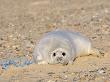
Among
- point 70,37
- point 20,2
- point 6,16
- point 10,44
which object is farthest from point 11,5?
point 70,37

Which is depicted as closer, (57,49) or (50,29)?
(57,49)

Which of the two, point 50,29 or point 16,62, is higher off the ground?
point 50,29

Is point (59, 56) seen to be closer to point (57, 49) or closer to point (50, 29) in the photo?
point (57, 49)

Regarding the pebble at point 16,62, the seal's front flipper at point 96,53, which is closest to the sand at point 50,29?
the seal's front flipper at point 96,53

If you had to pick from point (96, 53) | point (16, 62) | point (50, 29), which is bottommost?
point (16, 62)

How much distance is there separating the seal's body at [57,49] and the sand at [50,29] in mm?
140

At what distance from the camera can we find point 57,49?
313 inches

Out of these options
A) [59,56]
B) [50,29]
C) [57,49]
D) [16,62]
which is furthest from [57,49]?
[50,29]

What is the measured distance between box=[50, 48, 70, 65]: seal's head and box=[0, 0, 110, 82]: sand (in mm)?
113

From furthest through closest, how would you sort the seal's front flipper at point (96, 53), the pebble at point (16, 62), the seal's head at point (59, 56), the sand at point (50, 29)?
the seal's front flipper at point (96, 53) → the pebble at point (16, 62) → the seal's head at point (59, 56) → the sand at point (50, 29)

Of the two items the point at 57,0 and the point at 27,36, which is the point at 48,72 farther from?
the point at 57,0

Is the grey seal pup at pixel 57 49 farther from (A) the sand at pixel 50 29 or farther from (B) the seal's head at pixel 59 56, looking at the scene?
(A) the sand at pixel 50 29

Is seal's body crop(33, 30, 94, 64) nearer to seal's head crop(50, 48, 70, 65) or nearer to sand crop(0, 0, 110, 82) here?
seal's head crop(50, 48, 70, 65)

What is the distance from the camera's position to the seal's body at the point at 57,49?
7.92 m
